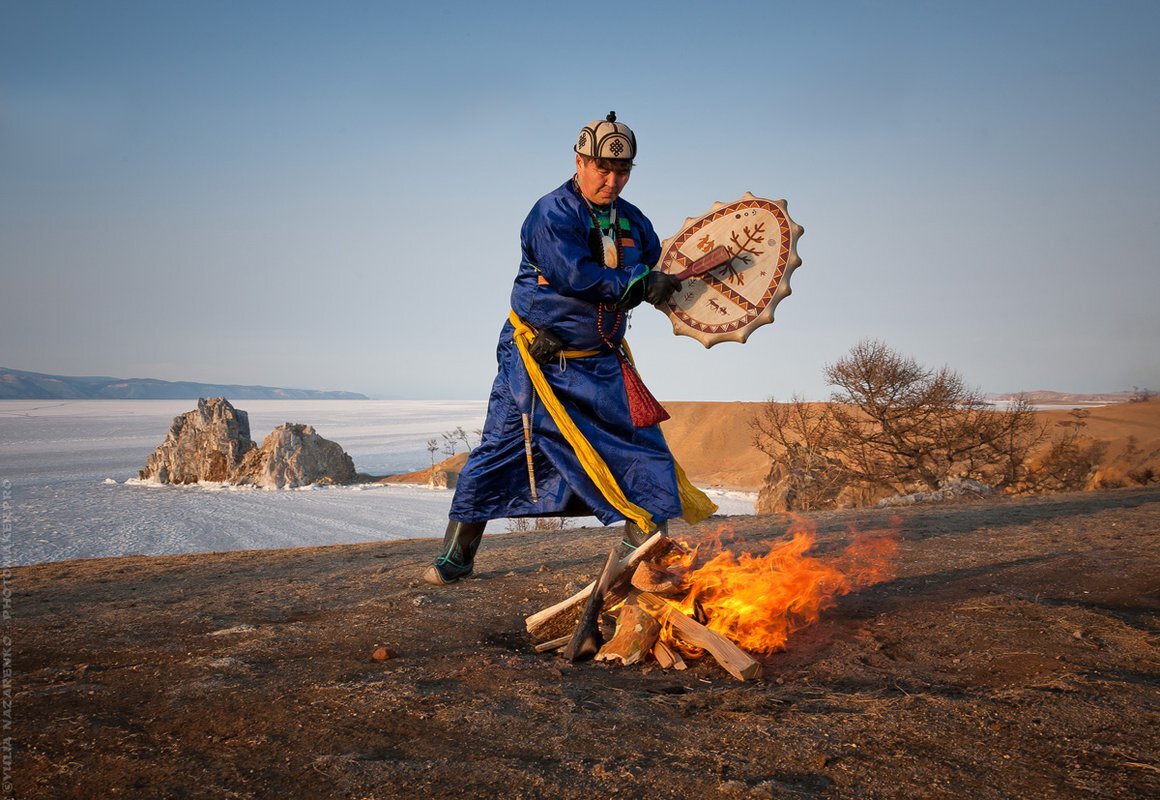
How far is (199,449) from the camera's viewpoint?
551 inches

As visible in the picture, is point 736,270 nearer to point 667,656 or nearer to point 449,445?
point 667,656

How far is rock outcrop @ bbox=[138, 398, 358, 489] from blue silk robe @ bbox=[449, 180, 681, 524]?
431 inches

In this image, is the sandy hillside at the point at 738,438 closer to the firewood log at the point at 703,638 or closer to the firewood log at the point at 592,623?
the firewood log at the point at 703,638

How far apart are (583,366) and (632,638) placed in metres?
1.28

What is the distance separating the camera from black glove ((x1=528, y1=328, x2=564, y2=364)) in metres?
3.52

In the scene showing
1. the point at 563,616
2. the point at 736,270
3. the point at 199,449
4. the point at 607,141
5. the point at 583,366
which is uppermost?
the point at 607,141

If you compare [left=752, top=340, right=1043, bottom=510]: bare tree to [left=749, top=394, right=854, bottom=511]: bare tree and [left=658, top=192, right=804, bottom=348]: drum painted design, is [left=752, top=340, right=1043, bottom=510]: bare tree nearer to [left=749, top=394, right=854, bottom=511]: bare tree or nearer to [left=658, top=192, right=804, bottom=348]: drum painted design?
[left=749, top=394, right=854, bottom=511]: bare tree

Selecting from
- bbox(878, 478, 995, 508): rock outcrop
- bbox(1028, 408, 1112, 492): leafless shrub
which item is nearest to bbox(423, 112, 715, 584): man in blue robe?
bbox(878, 478, 995, 508): rock outcrop

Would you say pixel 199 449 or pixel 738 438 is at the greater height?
pixel 738 438

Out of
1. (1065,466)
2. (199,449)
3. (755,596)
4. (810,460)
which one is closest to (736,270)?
(755,596)

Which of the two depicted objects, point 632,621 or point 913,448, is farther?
point 913,448

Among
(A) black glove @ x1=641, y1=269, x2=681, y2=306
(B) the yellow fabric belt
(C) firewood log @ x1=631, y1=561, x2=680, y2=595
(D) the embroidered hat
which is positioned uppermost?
(D) the embroidered hat

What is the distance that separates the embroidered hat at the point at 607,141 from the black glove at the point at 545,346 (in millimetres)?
852

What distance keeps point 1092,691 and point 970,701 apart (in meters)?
0.44
